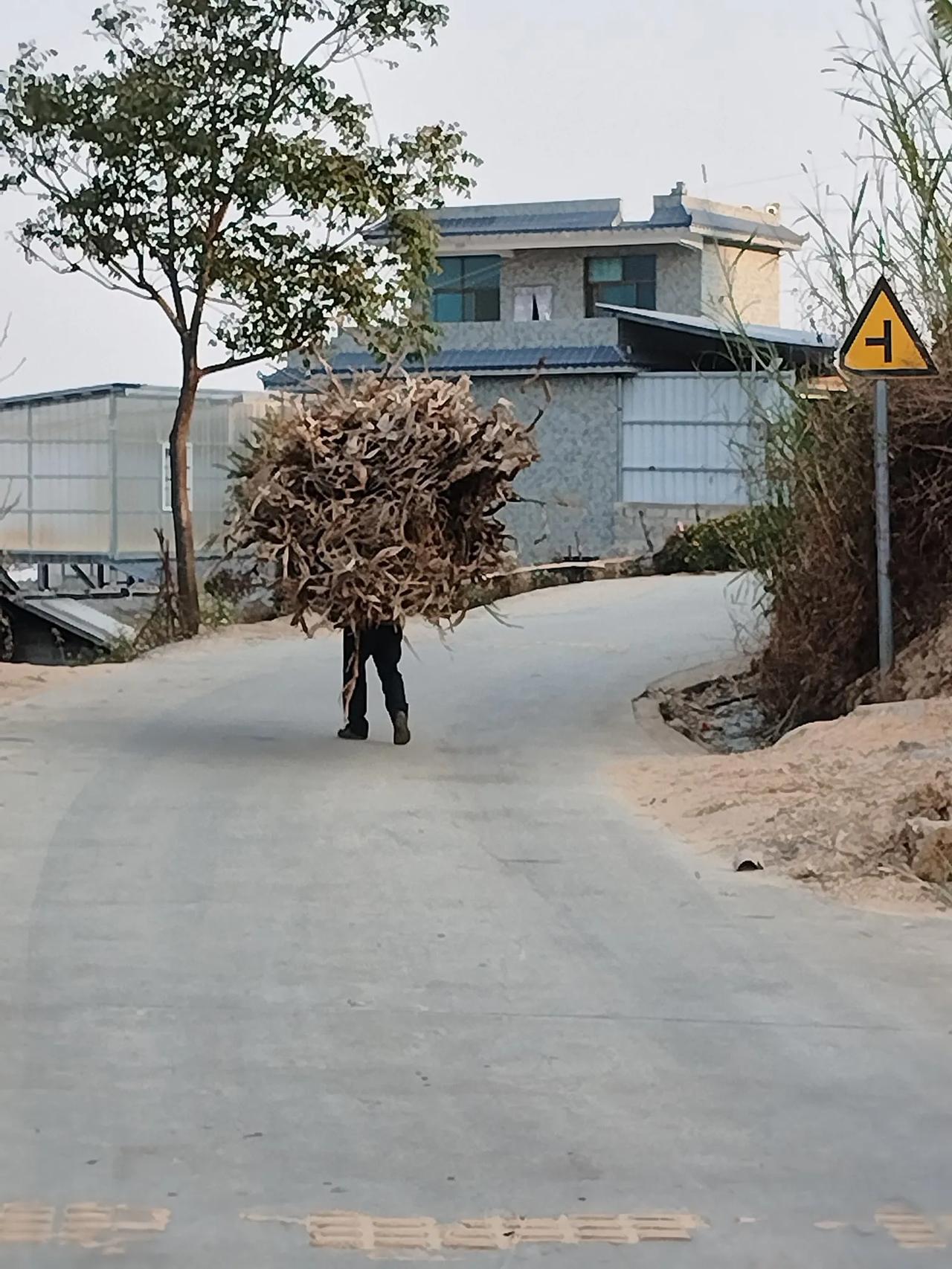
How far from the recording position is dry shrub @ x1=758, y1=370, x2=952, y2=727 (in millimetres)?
13383

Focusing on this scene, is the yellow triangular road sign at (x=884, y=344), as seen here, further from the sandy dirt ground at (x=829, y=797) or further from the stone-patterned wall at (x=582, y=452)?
the stone-patterned wall at (x=582, y=452)

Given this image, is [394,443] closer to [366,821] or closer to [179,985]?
[366,821]

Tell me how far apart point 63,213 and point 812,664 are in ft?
33.8

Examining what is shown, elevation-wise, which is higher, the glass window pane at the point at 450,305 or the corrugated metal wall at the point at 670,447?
the glass window pane at the point at 450,305

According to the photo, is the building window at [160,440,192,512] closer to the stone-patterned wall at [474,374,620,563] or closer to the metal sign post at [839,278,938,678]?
the stone-patterned wall at [474,374,620,563]

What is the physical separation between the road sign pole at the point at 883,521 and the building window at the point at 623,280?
86.8 feet

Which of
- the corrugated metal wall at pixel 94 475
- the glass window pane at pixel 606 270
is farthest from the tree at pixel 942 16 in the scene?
the glass window pane at pixel 606 270

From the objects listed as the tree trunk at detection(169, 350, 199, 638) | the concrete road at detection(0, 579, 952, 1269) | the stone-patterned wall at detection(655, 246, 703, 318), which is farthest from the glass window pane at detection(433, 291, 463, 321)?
the concrete road at detection(0, 579, 952, 1269)

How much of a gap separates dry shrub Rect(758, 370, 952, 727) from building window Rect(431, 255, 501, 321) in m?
25.7

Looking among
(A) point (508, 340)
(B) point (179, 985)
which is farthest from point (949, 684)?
(A) point (508, 340)

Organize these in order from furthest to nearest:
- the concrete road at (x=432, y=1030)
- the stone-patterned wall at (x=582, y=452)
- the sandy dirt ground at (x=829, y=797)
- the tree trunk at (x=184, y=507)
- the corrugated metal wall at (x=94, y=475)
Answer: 1. the stone-patterned wall at (x=582, y=452)
2. the corrugated metal wall at (x=94, y=475)
3. the tree trunk at (x=184, y=507)
4. the sandy dirt ground at (x=829, y=797)
5. the concrete road at (x=432, y=1030)

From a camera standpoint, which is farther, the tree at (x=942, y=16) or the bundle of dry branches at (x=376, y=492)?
the tree at (x=942, y=16)

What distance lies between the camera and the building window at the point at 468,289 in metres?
39.8

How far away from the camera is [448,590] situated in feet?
40.4
